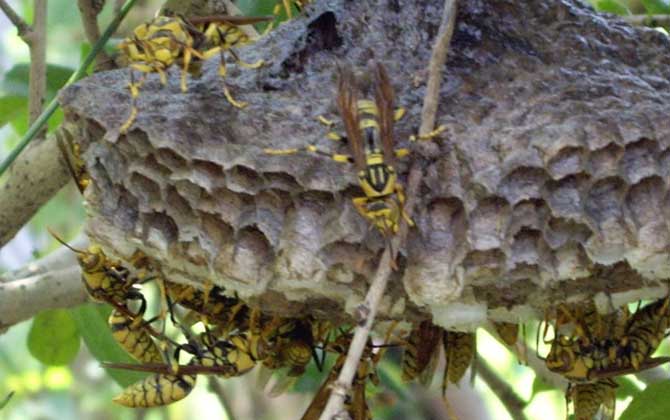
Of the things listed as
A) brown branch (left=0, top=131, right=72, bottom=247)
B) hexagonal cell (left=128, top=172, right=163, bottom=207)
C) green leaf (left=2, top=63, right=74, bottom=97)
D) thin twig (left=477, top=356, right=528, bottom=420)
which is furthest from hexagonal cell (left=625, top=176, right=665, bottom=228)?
green leaf (left=2, top=63, right=74, bottom=97)

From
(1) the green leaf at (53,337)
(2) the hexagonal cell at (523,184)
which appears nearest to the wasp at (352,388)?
(2) the hexagonal cell at (523,184)

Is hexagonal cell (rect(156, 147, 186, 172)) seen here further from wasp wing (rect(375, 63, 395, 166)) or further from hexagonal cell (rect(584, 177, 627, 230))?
hexagonal cell (rect(584, 177, 627, 230))

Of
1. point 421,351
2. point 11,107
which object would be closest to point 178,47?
point 421,351

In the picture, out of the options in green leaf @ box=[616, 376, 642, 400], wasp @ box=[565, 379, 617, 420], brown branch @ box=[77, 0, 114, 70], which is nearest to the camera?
wasp @ box=[565, 379, 617, 420]

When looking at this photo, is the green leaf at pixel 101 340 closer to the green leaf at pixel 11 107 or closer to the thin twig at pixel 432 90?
the green leaf at pixel 11 107

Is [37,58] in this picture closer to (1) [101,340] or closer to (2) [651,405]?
(1) [101,340]

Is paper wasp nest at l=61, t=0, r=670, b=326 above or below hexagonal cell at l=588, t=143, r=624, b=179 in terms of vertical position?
below
